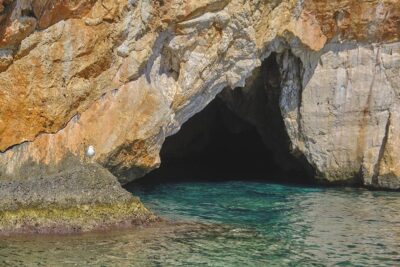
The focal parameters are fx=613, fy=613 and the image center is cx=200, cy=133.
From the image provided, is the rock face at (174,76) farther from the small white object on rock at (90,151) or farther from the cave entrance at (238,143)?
the cave entrance at (238,143)

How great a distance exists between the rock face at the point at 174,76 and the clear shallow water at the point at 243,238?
1.52 meters

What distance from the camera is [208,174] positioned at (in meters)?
23.2

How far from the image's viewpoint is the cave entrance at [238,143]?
21.1 meters

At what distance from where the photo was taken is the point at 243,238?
1157 centimetres

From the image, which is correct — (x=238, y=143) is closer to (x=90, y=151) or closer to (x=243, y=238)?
(x=90, y=151)

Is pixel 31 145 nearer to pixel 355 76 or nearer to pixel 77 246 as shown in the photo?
pixel 77 246

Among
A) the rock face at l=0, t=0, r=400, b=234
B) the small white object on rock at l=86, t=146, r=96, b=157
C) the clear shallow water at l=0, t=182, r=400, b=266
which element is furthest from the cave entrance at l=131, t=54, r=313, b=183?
the small white object on rock at l=86, t=146, r=96, b=157

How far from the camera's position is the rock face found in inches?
502

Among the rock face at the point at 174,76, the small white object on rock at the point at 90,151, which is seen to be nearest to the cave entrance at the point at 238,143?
the rock face at the point at 174,76

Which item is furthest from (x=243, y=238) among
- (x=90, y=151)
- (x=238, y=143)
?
(x=238, y=143)

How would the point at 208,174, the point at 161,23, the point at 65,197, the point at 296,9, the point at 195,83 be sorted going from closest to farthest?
the point at 65,197
the point at 161,23
the point at 195,83
the point at 296,9
the point at 208,174

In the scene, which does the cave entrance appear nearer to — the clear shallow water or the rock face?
the rock face

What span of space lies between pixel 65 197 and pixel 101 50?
11.7 feet

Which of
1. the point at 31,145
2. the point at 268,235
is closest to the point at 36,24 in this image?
the point at 31,145
